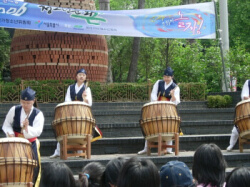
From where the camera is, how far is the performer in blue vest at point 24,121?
8.04 m

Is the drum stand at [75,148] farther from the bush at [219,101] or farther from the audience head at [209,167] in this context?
the bush at [219,101]

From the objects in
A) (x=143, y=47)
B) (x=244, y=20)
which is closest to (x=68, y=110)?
(x=143, y=47)

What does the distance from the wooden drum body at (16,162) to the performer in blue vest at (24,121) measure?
0.84 metres

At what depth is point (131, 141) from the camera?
1044 centimetres

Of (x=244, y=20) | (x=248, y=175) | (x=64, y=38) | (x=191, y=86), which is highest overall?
(x=244, y=20)

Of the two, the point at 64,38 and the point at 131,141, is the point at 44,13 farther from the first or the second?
the point at 131,141

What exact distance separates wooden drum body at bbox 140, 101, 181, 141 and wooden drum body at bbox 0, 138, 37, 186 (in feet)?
9.72

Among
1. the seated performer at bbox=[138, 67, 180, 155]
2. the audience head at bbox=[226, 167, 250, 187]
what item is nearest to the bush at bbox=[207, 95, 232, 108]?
the seated performer at bbox=[138, 67, 180, 155]

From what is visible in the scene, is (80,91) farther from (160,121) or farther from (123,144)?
(160,121)

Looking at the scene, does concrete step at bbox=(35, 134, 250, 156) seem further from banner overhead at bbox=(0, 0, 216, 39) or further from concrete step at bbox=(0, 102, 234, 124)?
banner overhead at bbox=(0, 0, 216, 39)

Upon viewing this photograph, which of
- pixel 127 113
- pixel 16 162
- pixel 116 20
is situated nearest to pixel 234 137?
pixel 127 113

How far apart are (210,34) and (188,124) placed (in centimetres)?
593

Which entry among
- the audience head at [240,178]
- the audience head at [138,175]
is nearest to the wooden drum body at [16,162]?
the audience head at [138,175]

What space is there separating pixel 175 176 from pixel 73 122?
4.71 meters
